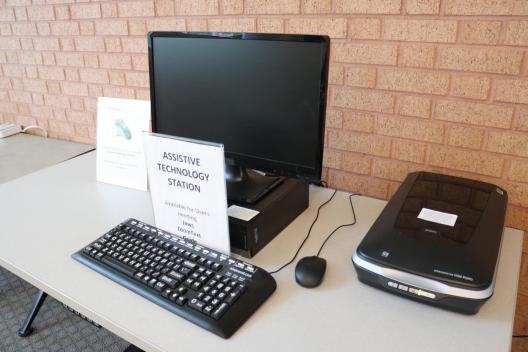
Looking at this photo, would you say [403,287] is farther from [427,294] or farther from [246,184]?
[246,184]

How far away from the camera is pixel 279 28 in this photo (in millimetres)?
1339

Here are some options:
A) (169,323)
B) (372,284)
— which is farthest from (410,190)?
(169,323)

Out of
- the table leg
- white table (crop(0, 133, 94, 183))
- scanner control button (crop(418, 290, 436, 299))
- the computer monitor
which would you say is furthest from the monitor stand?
the table leg

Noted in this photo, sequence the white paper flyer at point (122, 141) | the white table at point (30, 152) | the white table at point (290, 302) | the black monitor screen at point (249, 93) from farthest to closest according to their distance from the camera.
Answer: the white table at point (30, 152), the white paper flyer at point (122, 141), the black monitor screen at point (249, 93), the white table at point (290, 302)

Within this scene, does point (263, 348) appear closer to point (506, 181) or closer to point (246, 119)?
point (246, 119)

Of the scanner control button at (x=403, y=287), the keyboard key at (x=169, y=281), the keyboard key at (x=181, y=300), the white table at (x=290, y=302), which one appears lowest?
the white table at (x=290, y=302)

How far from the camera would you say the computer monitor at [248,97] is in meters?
0.98

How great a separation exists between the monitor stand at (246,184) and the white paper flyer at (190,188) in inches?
5.2

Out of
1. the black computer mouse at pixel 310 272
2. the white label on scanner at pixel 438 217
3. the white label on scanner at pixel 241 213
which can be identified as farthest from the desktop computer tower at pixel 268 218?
the white label on scanner at pixel 438 217

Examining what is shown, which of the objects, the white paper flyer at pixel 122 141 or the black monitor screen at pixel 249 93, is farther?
the white paper flyer at pixel 122 141

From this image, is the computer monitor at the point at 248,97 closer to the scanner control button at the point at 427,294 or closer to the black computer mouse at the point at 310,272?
the black computer mouse at the point at 310,272

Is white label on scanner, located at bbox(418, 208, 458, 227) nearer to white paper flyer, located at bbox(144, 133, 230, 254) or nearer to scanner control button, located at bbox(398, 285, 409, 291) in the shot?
scanner control button, located at bbox(398, 285, 409, 291)

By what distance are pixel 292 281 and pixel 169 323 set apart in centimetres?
28

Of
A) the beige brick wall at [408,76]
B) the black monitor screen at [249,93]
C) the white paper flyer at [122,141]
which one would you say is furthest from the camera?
the white paper flyer at [122,141]
